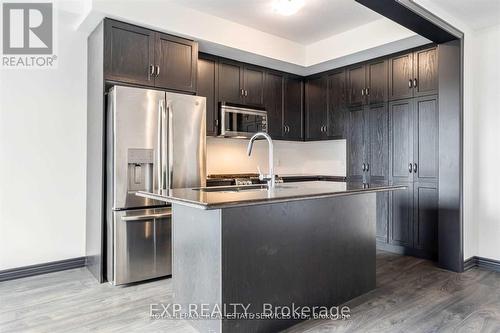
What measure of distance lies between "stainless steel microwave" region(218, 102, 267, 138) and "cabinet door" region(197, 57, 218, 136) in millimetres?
95

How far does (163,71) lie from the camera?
3377 mm

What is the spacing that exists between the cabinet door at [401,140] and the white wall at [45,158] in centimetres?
349

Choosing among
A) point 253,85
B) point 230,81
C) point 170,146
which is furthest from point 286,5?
point 170,146

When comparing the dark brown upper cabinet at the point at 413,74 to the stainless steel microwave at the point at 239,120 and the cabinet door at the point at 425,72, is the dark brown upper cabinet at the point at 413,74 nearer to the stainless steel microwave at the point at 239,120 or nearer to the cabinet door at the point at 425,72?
the cabinet door at the point at 425,72

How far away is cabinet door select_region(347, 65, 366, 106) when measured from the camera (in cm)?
443

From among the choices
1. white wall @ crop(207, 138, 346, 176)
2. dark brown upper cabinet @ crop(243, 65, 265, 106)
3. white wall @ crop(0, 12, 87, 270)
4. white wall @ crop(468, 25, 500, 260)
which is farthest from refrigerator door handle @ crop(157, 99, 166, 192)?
white wall @ crop(468, 25, 500, 260)

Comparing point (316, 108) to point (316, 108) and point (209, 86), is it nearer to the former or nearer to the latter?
point (316, 108)

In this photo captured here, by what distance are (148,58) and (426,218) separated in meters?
3.42

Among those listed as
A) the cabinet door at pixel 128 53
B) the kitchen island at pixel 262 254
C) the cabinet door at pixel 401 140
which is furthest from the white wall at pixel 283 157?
the kitchen island at pixel 262 254

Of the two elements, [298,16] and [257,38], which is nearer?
[298,16]

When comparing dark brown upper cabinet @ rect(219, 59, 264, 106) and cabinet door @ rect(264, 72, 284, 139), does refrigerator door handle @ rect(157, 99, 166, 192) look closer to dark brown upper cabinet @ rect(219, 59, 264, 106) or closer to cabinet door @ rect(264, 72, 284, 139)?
dark brown upper cabinet @ rect(219, 59, 264, 106)

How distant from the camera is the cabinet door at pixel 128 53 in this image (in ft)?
10.1

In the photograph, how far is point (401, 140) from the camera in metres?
4.00

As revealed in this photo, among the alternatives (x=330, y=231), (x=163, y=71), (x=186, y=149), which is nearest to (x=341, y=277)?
(x=330, y=231)
